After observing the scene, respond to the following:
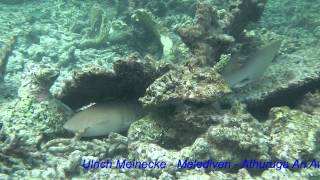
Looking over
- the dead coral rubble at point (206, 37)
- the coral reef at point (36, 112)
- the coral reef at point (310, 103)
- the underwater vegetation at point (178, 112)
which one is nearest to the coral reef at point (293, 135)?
the underwater vegetation at point (178, 112)

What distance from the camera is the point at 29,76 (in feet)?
16.0

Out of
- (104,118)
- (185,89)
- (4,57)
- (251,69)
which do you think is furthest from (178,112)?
(4,57)

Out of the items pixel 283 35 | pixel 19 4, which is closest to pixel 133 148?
pixel 283 35

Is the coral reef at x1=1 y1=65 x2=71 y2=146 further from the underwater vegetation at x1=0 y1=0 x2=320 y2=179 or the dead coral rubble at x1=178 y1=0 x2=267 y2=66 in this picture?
the dead coral rubble at x1=178 y1=0 x2=267 y2=66

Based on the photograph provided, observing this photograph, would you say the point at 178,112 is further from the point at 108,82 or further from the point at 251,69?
the point at 251,69

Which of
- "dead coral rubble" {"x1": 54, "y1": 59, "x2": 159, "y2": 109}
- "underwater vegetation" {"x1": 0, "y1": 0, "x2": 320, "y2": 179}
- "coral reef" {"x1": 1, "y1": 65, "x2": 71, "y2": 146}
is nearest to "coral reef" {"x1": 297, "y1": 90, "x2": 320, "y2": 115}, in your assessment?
"underwater vegetation" {"x1": 0, "y1": 0, "x2": 320, "y2": 179}

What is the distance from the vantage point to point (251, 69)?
16.5 feet

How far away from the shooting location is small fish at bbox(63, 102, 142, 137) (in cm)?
427

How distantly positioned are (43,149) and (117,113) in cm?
94

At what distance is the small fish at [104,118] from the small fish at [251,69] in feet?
4.55

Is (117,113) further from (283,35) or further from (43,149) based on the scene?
(283,35)

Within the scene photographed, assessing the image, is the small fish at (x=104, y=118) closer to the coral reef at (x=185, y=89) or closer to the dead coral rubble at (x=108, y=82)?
the dead coral rubble at (x=108, y=82)

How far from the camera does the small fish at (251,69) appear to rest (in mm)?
4992

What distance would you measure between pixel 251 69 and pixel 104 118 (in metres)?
2.14
